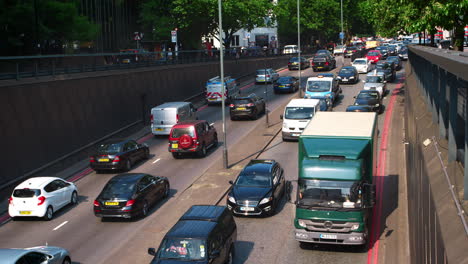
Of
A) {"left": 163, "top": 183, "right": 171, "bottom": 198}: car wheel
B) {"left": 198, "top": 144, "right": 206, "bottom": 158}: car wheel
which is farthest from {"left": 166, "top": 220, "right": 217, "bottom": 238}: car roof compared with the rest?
{"left": 198, "top": 144, "right": 206, "bottom": 158}: car wheel

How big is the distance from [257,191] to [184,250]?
686cm

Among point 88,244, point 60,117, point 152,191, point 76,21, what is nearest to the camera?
point 88,244

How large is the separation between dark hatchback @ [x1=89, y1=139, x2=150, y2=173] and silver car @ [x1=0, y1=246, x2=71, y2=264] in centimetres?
1207

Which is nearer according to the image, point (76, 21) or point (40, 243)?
point (40, 243)

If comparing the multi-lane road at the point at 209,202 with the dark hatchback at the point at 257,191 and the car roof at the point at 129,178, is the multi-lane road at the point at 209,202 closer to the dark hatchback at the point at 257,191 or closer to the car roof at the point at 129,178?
the dark hatchback at the point at 257,191

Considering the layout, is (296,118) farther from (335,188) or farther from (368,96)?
(335,188)

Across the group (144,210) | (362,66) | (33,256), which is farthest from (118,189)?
(362,66)

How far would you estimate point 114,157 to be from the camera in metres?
28.4

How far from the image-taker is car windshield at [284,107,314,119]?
32.3m

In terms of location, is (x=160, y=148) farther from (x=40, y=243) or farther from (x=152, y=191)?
(x=40, y=243)

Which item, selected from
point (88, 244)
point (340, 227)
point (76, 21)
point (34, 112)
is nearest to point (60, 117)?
point (34, 112)

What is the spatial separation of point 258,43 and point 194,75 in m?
68.0

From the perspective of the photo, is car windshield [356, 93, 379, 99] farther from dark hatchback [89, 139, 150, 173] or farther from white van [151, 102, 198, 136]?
dark hatchback [89, 139, 150, 173]

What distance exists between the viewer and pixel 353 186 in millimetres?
15781
